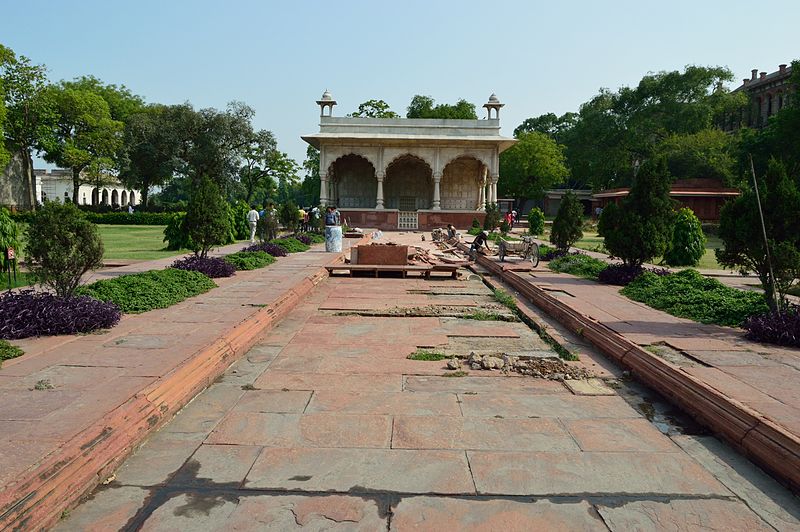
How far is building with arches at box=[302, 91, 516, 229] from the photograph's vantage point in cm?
3328

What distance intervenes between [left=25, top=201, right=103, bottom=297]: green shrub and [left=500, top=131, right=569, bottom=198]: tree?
45420 millimetres

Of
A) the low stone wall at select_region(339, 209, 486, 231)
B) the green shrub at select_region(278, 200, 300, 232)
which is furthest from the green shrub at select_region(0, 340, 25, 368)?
the low stone wall at select_region(339, 209, 486, 231)

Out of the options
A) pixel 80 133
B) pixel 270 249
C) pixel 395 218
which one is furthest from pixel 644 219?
pixel 80 133

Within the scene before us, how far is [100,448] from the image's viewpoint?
3043mm

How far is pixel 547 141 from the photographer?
165 ft

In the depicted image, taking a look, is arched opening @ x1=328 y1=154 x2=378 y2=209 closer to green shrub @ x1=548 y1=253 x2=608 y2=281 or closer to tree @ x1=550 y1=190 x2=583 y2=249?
tree @ x1=550 y1=190 x2=583 y2=249

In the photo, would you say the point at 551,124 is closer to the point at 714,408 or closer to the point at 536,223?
the point at 536,223

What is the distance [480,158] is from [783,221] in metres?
28.1

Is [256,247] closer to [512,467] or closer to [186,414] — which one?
[186,414]

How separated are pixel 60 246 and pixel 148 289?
1607mm

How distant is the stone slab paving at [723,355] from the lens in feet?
13.2

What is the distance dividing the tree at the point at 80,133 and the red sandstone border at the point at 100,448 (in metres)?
37.5

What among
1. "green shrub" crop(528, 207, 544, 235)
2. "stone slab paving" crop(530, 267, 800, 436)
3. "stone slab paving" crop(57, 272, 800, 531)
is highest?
"green shrub" crop(528, 207, 544, 235)

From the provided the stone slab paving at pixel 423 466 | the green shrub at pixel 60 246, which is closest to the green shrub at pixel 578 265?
the stone slab paving at pixel 423 466
